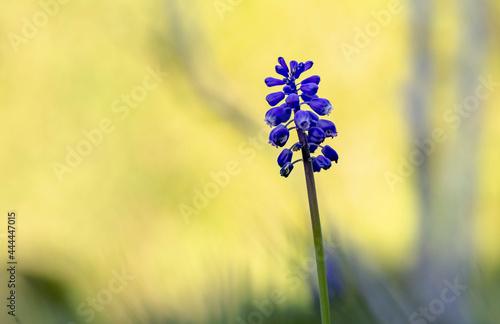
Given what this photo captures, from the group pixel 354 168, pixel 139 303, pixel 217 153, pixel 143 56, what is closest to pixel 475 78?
pixel 354 168

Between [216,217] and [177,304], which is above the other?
[216,217]

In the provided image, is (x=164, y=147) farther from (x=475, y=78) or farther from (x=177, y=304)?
(x=475, y=78)

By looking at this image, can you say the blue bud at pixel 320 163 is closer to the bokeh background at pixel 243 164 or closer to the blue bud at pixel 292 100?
the blue bud at pixel 292 100

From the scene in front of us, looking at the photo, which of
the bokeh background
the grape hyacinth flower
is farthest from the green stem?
the bokeh background

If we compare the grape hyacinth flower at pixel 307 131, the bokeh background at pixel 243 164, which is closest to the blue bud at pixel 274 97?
the grape hyacinth flower at pixel 307 131

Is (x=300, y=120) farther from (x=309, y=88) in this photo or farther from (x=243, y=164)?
(x=243, y=164)
